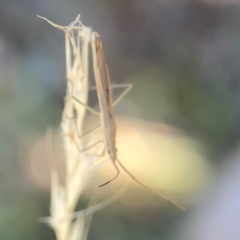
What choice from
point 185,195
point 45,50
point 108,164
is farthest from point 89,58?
point 185,195

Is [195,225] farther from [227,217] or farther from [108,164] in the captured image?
[108,164]

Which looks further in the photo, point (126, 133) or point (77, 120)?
point (126, 133)

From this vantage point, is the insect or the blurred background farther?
the blurred background

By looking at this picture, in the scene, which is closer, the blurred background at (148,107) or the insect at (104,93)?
the insect at (104,93)

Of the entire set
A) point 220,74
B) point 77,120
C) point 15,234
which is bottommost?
point 15,234

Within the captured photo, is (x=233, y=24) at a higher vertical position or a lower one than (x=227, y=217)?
higher

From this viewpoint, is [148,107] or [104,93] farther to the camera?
[148,107]

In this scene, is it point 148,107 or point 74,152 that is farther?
point 148,107

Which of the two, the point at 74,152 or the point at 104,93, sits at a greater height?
the point at 104,93
